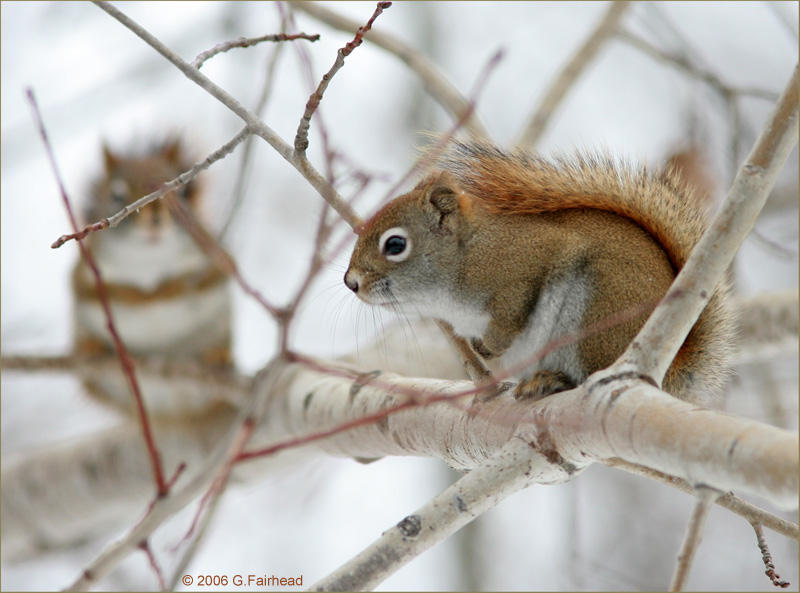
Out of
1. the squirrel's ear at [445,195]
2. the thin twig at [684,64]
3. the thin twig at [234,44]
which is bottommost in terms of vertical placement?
the thin twig at [234,44]

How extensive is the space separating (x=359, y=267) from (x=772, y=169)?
2.73 feet

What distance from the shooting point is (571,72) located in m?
2.91

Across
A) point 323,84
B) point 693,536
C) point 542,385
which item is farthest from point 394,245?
point 693,536

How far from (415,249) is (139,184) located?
158cm

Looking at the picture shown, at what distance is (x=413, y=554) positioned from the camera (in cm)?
119

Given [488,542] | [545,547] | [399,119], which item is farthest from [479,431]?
[399,119]

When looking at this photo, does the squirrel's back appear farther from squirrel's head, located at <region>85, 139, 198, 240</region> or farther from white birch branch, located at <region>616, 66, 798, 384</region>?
squirrel's head, located at <region>85, 139, 198, 240</region>

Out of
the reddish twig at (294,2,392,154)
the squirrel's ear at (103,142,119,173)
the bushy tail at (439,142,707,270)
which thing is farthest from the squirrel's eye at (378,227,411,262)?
the squirrel's ear at (103,142,119,173)

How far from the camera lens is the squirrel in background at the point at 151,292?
2980mm

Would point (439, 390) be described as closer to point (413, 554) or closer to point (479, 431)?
point (479, 431)

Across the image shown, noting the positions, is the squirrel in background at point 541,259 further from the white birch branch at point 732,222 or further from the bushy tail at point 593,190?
the white birch branch at point 732,222

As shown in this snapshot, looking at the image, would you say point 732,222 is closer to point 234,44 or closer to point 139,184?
point 234,44

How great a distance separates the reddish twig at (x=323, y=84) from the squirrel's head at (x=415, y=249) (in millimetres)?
451

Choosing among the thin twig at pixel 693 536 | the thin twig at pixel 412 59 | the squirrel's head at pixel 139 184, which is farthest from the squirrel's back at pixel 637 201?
the squirrel's head at pixel 139 184
